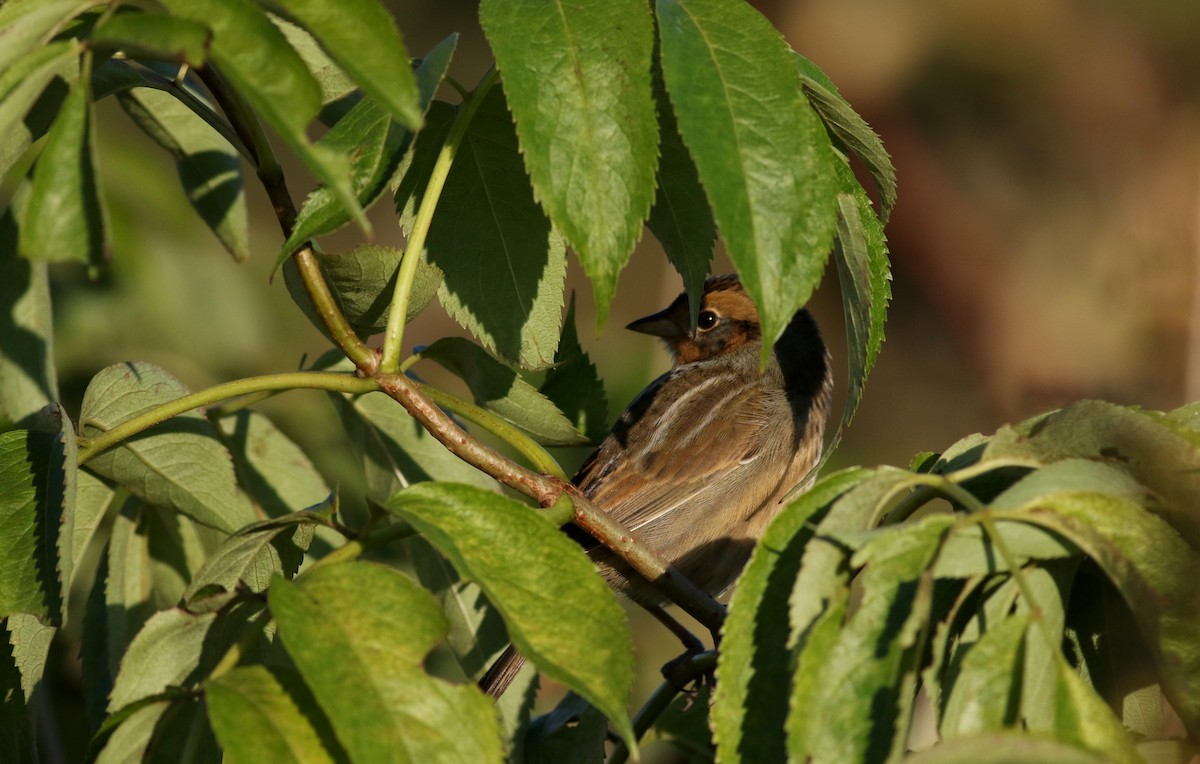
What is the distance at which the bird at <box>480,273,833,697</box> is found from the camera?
4.16m

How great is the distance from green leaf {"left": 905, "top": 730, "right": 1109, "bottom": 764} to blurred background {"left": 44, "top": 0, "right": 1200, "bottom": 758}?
409 cm

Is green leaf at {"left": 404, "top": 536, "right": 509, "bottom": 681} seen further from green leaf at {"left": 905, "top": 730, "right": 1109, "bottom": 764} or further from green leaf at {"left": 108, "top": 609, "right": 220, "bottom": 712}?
green leaf at {"left": 905, "top": 730, "right": 1109, "bottom": 764}

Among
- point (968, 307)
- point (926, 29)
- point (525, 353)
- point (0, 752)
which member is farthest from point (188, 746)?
point (926, 29)

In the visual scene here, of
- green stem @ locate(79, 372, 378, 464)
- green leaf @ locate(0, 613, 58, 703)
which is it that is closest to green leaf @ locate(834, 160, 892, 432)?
green stem @ locate(79, 372, 378, 464)

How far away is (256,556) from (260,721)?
514 mm

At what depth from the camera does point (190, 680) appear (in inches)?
65.8

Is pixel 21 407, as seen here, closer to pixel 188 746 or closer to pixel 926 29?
pixel 188 746

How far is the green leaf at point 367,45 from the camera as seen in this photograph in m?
1.26

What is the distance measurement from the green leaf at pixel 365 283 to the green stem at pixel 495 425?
20 centimetres

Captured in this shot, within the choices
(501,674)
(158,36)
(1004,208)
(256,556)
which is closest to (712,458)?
(501,674)

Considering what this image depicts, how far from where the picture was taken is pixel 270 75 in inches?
49.3

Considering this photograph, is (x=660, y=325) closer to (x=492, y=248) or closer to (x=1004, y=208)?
(x=492, y=248)

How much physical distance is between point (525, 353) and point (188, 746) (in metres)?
0.87

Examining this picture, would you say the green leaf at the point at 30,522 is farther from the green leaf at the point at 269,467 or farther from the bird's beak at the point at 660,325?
the bird's beak at the point at 660,325
